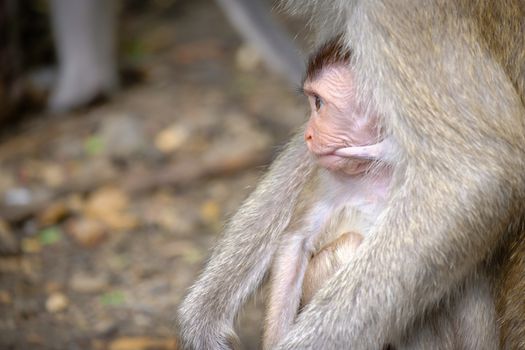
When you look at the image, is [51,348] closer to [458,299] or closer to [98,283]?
[98,283]

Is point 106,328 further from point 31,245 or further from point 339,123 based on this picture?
point 339,123

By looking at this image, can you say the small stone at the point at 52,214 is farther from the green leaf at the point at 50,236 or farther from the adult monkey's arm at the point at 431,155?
the adult monkey's arm at the point at 431,155

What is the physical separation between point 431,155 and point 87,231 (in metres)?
3.70

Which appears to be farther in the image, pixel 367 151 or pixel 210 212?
pixel 210 212

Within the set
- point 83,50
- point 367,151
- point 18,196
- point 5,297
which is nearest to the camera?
point 367,151

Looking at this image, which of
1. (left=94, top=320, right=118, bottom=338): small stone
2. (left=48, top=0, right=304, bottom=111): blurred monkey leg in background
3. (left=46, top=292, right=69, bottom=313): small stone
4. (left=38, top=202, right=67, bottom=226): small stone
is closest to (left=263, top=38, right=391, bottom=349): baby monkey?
(left=94, top=320, right=118, bottom=338): small stone

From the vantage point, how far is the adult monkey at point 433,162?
12.5ft

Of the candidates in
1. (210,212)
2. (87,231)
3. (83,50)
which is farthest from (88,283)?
(83,50)

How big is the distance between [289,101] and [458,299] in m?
4.75

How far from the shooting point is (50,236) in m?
7.07

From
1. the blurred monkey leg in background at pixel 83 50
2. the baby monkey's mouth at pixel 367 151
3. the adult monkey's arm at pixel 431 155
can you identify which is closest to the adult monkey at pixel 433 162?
the adult monkey's arm at pixel 431 155

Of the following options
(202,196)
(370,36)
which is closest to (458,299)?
(370,36)

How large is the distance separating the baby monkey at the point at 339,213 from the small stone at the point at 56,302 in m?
2.02

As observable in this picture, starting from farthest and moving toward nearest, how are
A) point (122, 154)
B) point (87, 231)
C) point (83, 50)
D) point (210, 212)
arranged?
1. point (83, 50)
2. point (122, 154)
3. point (210, 212)
4. point (87, 231)
